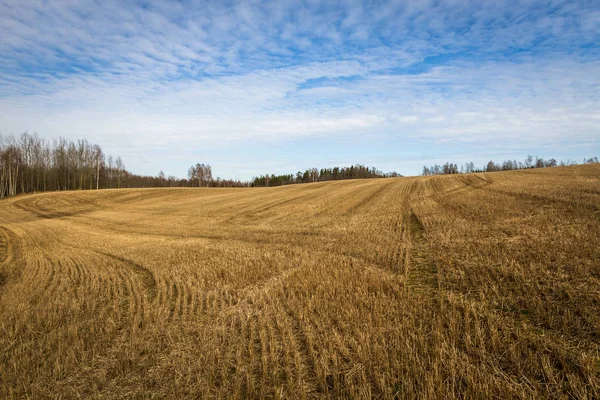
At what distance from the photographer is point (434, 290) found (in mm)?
7973

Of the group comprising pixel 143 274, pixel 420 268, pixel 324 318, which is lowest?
pixel 143 274

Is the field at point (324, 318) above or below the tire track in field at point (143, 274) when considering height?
above

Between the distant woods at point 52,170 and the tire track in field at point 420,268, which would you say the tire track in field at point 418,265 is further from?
the distant woods at point 52,170

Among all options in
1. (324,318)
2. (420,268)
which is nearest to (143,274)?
(324,318)

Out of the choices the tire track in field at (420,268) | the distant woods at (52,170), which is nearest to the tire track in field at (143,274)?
the tire track in field at (420,268)

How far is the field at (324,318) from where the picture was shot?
182 inches

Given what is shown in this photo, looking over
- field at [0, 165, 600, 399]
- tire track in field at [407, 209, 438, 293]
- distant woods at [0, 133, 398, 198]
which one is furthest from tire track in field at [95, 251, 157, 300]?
distant woods at [0, 133, 398, 198]

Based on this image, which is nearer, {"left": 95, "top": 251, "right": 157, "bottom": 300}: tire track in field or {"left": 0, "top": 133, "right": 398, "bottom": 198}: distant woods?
{"left": 95, "top": 251, "right": 157, "bottom": 300}: tire track in field

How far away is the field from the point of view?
4.61 metres

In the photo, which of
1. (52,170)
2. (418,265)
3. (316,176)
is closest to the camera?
(418,265)

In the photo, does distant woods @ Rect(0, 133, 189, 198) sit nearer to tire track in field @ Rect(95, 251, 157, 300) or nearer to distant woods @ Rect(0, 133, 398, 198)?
distant woods @ Rect(0, 133, 398, 198)

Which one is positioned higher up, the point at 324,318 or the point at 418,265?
the point at 418,265

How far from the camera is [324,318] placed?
22.0ft

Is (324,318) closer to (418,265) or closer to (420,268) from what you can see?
(420,268)
